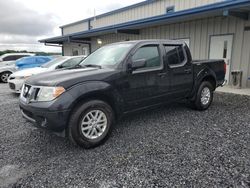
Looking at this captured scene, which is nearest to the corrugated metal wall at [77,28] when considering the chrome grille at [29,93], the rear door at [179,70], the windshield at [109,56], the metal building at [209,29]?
the metal building at [209,29]

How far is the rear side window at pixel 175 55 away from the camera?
14.5 ft

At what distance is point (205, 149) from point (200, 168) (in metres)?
0.60

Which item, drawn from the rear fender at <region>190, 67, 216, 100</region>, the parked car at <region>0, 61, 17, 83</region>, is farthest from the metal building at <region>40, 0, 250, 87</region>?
the parked car at <region>0, 61, 17, 83</region>

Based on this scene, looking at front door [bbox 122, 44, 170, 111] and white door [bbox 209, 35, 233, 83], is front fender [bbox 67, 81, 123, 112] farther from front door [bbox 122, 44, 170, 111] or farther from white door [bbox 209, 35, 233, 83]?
white door [bbox 209, 35, 233, 83]

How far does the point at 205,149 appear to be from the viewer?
3.23 meters

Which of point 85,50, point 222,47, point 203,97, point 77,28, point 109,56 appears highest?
point 77,28

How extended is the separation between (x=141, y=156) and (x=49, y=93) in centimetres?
169

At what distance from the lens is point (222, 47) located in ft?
29.2

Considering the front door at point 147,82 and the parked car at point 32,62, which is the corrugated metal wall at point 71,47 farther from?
the front door at point 147,82

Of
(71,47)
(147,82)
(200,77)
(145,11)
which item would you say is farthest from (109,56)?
(71,47)

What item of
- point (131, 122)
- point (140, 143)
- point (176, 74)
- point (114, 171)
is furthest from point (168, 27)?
point (114, 171)

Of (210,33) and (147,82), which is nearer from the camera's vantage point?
(147,82)

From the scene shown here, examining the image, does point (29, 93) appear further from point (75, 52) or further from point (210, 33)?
point (75, 52)

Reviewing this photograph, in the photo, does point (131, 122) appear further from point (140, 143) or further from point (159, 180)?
point (159, 180)
